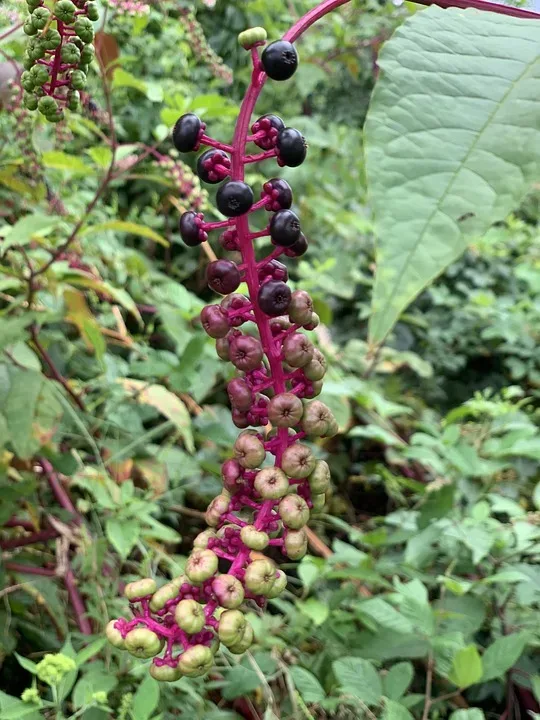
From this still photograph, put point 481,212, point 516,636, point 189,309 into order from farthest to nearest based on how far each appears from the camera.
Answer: point 189,309 < point 516,636 < point 481,212

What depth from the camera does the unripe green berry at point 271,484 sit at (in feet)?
1.40

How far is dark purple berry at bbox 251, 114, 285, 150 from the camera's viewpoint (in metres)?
0.43

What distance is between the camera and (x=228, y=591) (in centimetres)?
41

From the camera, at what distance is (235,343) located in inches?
17.9

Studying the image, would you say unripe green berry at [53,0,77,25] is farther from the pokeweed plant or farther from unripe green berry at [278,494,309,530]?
unripe green berry at [278,494,309,530]

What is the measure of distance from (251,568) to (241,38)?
343 millimetres

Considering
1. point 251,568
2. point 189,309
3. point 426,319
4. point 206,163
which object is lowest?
point 426,319

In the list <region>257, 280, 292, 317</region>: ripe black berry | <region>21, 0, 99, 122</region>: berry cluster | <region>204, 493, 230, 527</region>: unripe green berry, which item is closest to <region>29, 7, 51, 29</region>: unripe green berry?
<region>21, 0, 99, 122</region>: berry cluster

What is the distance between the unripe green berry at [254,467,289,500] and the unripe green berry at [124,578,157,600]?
0.10 m

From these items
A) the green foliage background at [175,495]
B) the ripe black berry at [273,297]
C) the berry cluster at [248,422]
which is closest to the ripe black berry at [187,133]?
the berry cluster at [248,422]

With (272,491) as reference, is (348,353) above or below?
below

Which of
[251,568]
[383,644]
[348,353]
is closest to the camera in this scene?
[251,568]

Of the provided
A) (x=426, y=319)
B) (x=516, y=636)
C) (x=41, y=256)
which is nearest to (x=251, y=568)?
(x=516, y=636)

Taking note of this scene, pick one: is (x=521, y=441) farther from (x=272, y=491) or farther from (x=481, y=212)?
(x=481, y=212)
